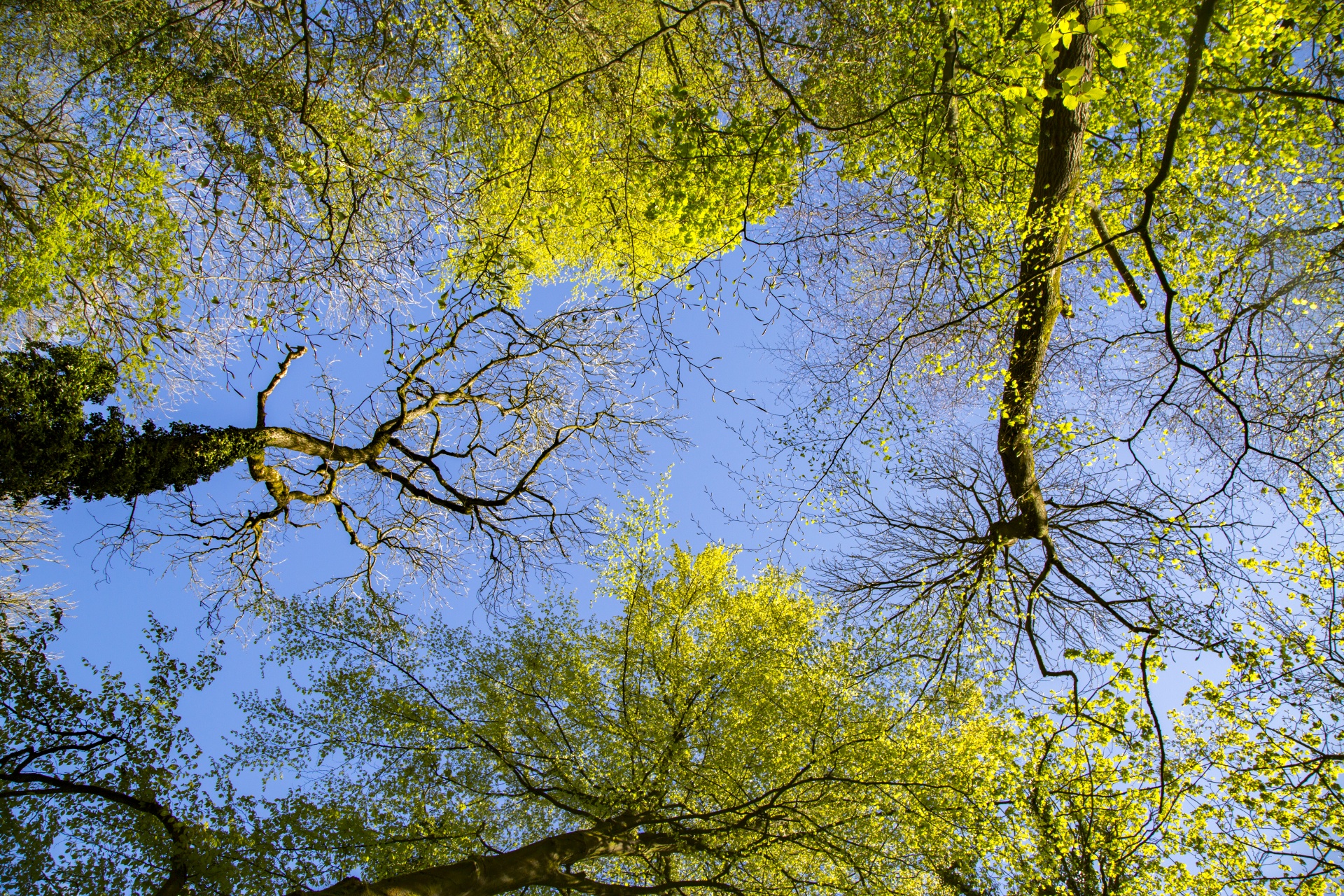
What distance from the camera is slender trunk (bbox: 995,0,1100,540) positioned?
4.81 m

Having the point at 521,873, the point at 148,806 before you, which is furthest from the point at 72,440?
the point at 521,873

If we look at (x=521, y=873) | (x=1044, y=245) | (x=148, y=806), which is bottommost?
(x=521, y=873)

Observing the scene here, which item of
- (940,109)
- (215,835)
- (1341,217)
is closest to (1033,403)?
(1341,217)

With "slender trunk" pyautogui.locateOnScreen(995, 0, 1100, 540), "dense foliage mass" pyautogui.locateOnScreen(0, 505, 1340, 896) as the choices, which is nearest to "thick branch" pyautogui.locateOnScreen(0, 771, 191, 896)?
"dense foliage mass" pyautogui.locateOnScreen(0, 505, 1340, 896)

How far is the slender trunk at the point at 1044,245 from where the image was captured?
4809mm

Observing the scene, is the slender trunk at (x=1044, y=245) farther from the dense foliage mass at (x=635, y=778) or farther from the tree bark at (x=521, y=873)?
the tree bark at (x=521, y=873)

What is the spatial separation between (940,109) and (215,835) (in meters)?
8.24

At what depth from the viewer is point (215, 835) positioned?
16.2ft

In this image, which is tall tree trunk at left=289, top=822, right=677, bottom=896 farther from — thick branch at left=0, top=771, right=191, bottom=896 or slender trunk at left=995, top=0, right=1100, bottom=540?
slender trunk at left=995, top=0, right=1100, bottom=540

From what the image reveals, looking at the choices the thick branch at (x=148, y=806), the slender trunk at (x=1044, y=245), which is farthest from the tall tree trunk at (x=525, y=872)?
the slender trunk at (x=1044, y=245)

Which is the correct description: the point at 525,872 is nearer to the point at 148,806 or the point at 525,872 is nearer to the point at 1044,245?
the point at 148,806

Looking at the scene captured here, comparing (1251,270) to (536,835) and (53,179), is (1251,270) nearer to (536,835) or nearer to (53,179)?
(536,835)

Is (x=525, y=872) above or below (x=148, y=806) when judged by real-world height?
below

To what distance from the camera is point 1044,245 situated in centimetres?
513
